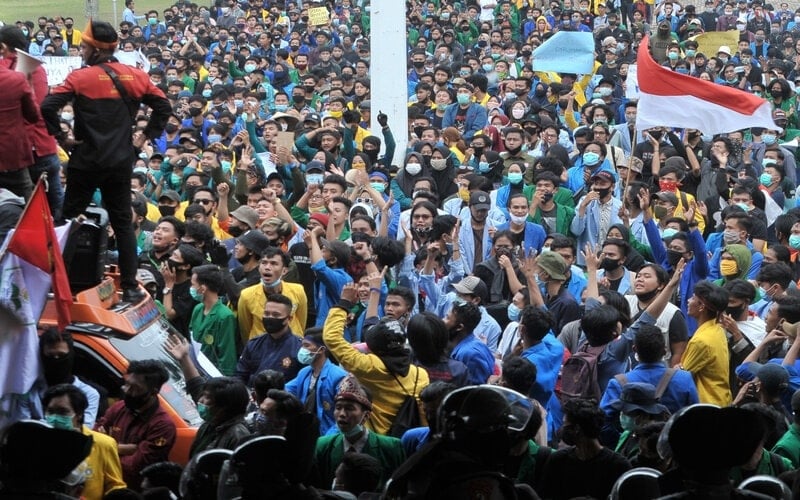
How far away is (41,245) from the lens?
671cm

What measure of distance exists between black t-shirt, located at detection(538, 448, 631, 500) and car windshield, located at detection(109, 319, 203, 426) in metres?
2.05

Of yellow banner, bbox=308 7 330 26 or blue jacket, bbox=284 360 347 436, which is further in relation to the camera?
yellow banner, bbox=308 7 330 26

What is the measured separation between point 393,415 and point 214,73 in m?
15.8

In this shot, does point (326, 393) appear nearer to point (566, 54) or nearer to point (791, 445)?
point (791, 445)

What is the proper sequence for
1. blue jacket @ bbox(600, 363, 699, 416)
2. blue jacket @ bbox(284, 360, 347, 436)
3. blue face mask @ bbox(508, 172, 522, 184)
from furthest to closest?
blue face mask @ bbox(508, 172, 522, 184)
blue jacket @ bbox(284, 360, 347, 436)
blue jacket @ bbox(600, 363, 699, 416)

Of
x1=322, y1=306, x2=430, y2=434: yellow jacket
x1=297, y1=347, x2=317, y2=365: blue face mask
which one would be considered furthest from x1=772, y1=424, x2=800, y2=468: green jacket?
x1=297, y1=347, x2=317, y2=365: blue face mask

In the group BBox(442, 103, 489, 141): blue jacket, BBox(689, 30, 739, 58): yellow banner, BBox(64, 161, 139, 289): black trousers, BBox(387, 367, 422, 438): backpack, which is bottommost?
BBox(689, 30, 739, 58): yellow banner

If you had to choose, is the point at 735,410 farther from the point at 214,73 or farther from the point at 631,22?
the point at 631,22

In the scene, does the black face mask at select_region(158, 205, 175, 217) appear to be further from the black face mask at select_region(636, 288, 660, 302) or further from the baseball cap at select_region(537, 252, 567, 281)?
the black face mask at select_region(636, 288, 660, 302)

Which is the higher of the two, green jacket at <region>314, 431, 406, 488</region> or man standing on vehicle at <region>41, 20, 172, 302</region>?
man standing on vehicle at <region>41, 20, 172, 302</region>

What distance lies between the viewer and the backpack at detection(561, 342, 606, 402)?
8414mm

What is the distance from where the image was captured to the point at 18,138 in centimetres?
817

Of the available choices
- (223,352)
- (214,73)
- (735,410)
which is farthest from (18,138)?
(214,73)

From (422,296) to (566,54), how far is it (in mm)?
10334
